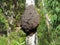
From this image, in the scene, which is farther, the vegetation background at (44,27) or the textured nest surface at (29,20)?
the vegetation background at (44,27)

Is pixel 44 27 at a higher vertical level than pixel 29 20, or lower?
Answer: lower

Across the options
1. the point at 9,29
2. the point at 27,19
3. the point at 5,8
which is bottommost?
the point at 9,29

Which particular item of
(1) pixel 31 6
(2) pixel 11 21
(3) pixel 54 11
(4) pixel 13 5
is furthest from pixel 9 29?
(1) pixel 31 6

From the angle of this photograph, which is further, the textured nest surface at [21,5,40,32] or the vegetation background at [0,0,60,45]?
the vegetation background at [0,0,60,45]

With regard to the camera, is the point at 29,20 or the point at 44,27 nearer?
the point at 29,20

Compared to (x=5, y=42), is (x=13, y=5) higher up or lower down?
higher up

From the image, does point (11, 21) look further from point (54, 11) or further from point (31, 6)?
point (31, 6)

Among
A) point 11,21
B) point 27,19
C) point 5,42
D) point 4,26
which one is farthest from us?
point 11,21

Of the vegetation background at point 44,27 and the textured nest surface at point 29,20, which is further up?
the textured nest surface at point 29,20

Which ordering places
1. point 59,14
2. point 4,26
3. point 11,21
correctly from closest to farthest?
1. point 59,14
2. point 4,26
3. point 11,21

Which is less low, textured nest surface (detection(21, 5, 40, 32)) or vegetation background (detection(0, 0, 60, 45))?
textured nest surface (detection(21, 5, 40, 32))

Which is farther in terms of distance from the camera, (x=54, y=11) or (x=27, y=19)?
(x=54, y=11)

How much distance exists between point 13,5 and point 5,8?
43cm

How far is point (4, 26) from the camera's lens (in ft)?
35.6
